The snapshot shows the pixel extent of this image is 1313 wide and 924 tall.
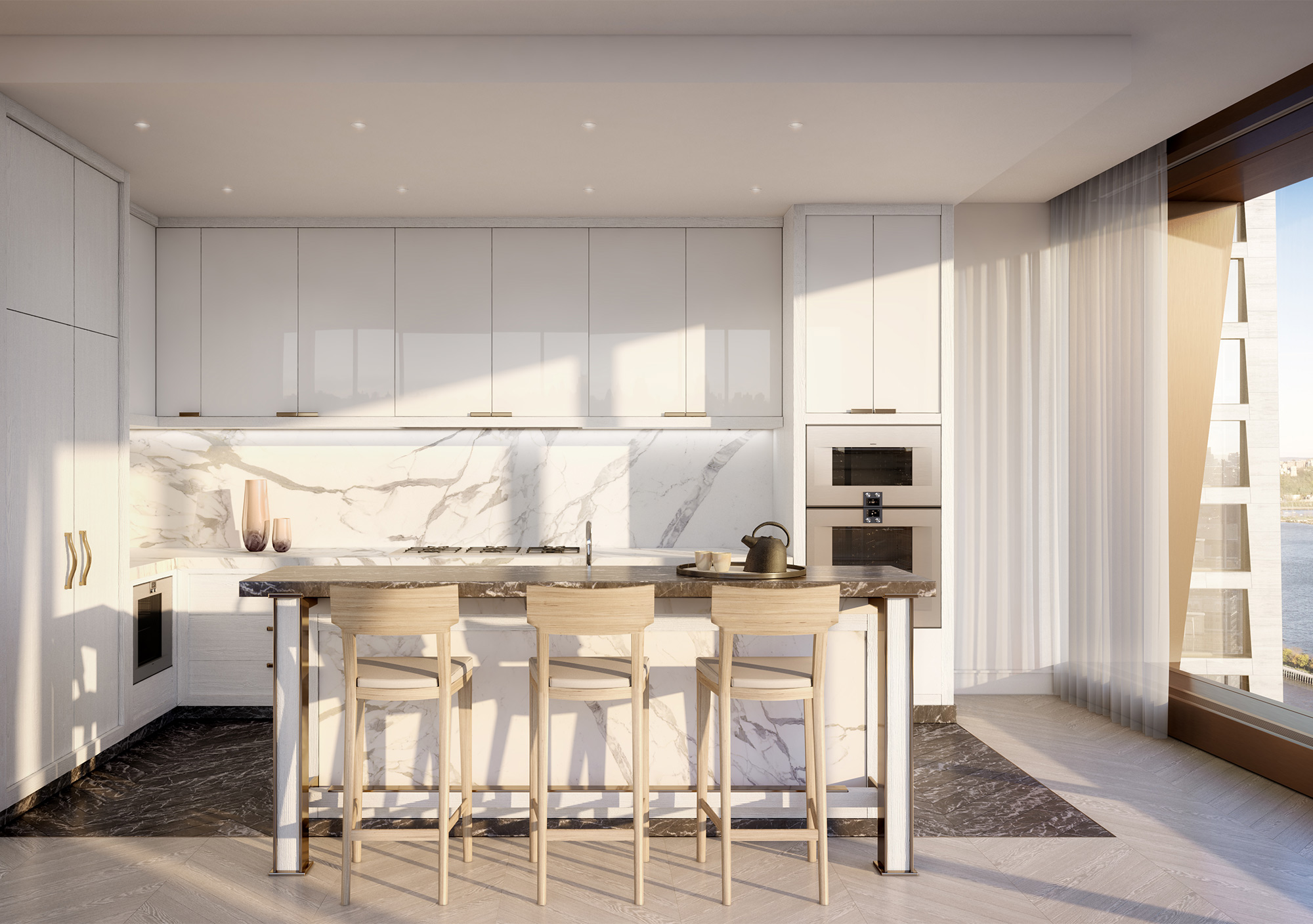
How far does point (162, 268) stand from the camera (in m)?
4.81

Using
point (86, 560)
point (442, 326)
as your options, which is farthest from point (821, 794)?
point (442, 326)

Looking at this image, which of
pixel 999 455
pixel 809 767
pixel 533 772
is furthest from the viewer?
pixel 999 455

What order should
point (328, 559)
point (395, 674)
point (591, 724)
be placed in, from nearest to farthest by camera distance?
point (395, 674) → point (591, 724) → point (328, 559)

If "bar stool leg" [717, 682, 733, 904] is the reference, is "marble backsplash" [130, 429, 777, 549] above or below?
above

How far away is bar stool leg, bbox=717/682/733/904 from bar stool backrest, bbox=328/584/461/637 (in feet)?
2.89

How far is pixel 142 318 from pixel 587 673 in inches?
143

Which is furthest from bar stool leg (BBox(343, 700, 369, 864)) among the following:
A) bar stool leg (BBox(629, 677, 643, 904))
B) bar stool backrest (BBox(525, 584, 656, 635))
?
bar stool leg (BBox(629, 677, 643, 904))

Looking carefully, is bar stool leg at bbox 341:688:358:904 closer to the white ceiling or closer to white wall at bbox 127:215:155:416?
the white ceiling

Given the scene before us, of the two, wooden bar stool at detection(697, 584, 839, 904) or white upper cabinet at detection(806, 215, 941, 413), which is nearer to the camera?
wooden bar stool at detection(697, 584, 839, 904)

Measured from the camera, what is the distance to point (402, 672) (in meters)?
2.69

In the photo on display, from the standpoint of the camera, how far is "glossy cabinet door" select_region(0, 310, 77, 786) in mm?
3242

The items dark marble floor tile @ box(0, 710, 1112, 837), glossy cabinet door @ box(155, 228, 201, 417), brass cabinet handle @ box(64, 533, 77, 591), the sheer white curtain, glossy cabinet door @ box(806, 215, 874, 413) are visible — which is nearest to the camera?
dark marble floor tile @ box(0, 710, 1112, 837)

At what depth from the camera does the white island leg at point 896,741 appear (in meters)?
2.84

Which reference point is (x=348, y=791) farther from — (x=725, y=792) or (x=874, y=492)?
(x=874, y=492)
